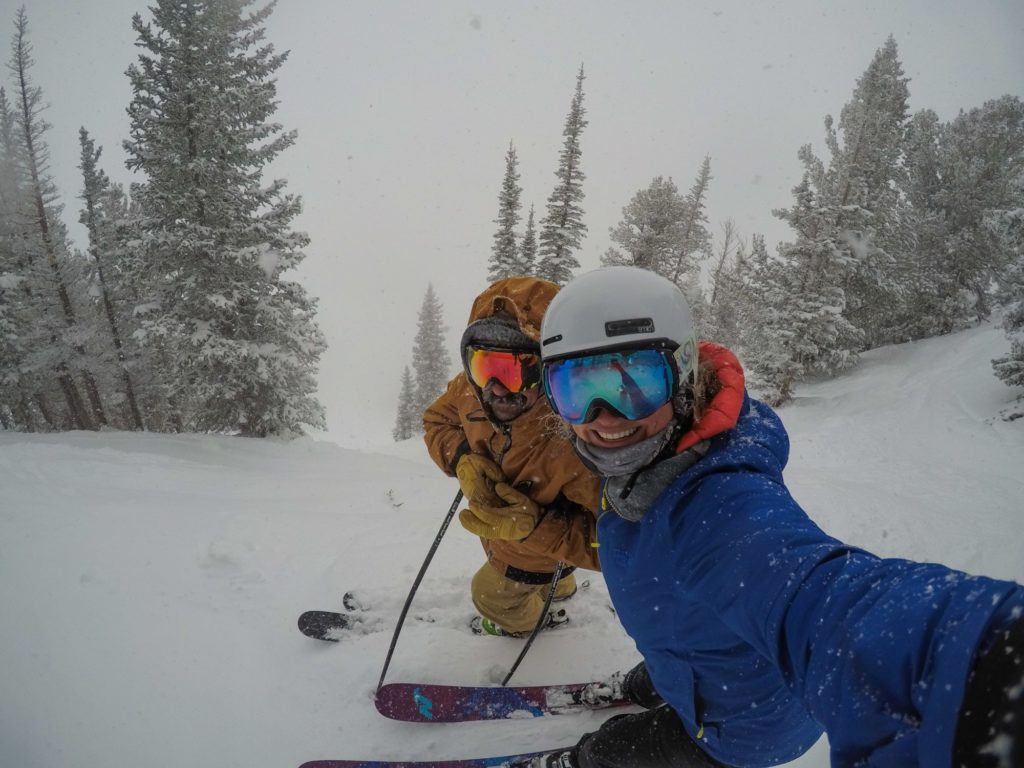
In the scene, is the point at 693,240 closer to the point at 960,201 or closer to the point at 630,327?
the point at 960,201

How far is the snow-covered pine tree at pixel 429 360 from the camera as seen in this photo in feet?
109

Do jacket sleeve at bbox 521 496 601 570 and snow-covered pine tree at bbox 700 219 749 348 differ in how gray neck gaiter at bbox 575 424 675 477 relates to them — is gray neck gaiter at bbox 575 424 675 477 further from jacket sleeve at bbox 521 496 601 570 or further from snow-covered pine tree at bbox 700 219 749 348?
snow-covered pine tree at bbox 700 219 749 348

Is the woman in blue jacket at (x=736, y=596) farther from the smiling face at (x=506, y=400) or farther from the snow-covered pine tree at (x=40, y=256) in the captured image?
the snow-covered pine tree at (x=40, y=256)

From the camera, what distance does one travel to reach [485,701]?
337 centimetres

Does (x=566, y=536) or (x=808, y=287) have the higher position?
(x=808, y=287)

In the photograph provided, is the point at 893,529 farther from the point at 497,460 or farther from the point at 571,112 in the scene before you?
the point at 571,112

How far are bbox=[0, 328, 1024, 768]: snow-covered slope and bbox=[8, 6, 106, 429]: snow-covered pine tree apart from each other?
13131 millimetres

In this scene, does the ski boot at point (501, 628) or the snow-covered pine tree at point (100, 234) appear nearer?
the ski boot at point (501, 628)

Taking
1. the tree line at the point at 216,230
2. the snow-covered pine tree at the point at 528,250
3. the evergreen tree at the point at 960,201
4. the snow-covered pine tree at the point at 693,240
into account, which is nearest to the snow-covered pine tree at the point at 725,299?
the snow-covered pine tree at the point at 693,240

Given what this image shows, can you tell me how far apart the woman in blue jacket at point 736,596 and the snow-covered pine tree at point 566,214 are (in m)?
15.7

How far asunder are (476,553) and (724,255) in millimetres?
28798

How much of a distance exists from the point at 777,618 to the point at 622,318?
4.35 ft

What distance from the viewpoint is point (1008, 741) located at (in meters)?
0.60

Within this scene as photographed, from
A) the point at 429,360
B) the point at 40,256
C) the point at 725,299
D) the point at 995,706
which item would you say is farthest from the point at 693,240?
the point at 40,256
